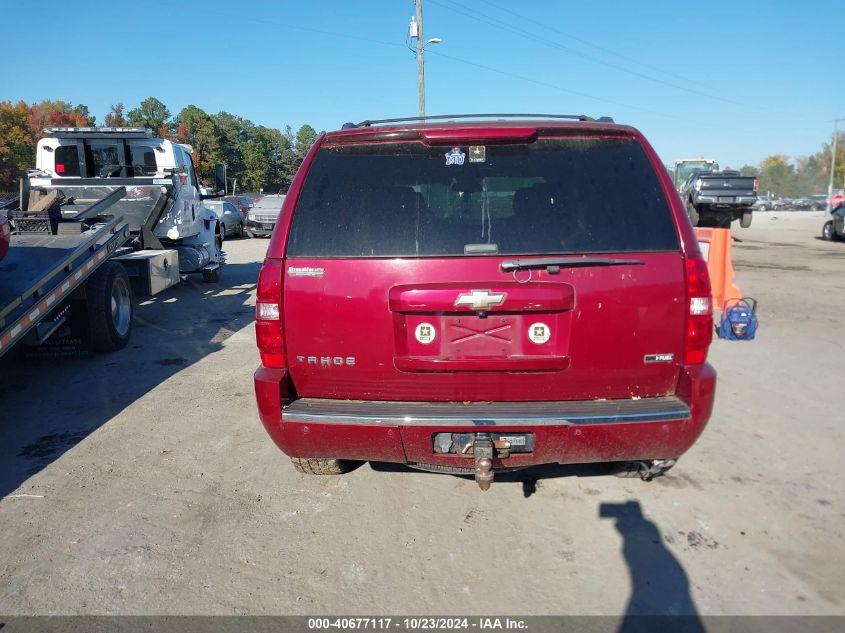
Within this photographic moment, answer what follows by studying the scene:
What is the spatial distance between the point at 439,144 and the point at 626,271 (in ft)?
3.61

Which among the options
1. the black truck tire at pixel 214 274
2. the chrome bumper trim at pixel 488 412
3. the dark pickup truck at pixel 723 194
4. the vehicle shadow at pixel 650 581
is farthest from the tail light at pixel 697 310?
the dark pickup truck at pixel 723 194

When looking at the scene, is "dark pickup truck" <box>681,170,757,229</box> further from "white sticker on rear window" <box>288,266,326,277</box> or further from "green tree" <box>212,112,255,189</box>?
"green tree" <box>212,112,255,189</box>

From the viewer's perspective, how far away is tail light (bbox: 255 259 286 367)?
303 cm

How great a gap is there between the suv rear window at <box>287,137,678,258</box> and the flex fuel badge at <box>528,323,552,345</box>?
0.35m

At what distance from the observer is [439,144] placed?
3123 millimetres

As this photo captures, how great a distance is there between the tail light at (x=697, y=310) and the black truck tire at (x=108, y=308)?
630 cm

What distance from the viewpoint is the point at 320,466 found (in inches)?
151

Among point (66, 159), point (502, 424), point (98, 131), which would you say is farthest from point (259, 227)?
point (502, 424)

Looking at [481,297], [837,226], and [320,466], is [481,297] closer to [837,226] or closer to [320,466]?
[320,466]

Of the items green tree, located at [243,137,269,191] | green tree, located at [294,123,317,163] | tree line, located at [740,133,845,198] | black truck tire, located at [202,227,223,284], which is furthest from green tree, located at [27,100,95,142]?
tree line, located at [740,133,845,198]

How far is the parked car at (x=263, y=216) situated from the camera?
23.2m

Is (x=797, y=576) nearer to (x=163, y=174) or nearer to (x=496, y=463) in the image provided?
(x=496, y=463)

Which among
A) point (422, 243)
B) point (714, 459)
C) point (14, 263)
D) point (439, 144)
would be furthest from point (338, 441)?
point (14, 263)

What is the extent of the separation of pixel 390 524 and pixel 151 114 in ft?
236
